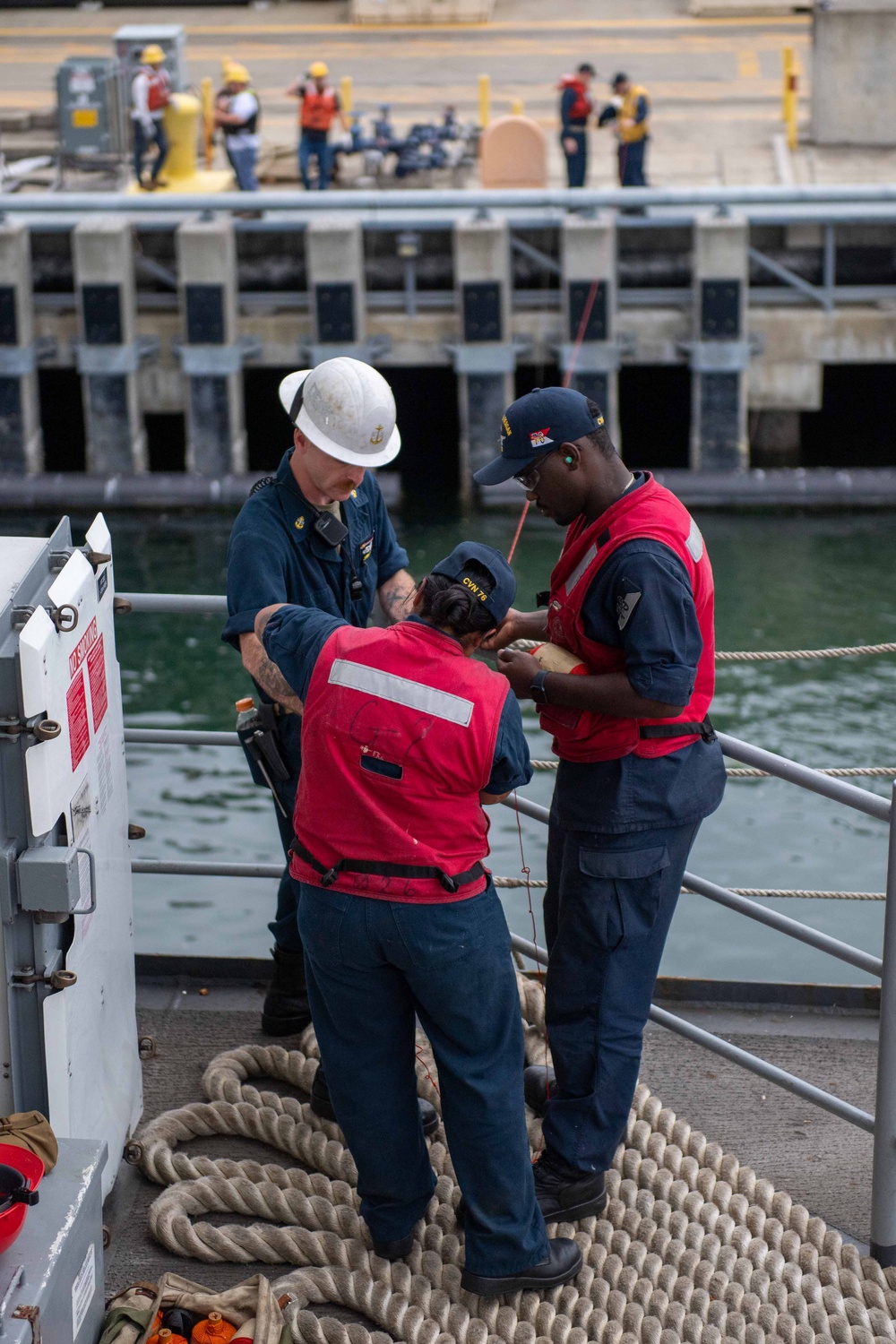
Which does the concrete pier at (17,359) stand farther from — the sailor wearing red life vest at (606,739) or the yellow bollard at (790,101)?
the sailor wearing red life vest at (606,739)

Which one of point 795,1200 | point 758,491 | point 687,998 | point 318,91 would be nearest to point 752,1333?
point 795,1200

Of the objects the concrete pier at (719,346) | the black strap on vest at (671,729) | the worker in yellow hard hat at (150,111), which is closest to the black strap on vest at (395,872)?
the black strap on vest at (671,729)

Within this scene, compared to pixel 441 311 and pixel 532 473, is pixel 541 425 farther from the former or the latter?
pixel 441 311

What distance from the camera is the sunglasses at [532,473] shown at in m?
3.65

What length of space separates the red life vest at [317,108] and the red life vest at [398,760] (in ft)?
58.6

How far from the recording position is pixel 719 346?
16406 mm

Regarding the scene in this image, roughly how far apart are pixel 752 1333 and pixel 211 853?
763 cm

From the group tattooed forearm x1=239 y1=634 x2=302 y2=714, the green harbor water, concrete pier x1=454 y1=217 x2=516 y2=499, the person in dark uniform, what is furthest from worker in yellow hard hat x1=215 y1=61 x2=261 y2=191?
tattooed forearm x1=239 y1=634 x2=302 y2=714

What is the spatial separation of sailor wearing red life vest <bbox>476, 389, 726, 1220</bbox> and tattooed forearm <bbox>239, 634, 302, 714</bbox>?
0.51m

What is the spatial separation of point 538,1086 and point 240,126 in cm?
1777

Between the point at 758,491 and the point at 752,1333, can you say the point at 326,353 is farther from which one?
the point at 752,1333

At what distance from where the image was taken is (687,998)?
4.90 metres

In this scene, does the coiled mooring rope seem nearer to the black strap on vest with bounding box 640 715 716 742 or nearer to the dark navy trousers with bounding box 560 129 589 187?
the black strap on vest with bounding box 640 715 716 742

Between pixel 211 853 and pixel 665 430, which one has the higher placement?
pixel 665 430
